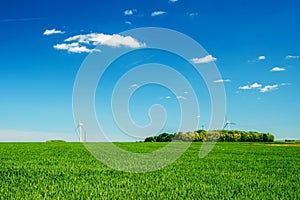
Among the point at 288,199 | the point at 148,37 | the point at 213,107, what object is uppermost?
the point at 148,37

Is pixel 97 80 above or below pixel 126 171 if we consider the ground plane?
above

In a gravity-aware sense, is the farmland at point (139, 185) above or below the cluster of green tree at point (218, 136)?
below

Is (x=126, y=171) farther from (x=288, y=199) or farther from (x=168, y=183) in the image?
Answer: (x=288, y=199)

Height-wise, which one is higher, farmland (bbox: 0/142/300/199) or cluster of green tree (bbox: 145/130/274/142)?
cluster of green tree (bbox: 145/130/274/142)

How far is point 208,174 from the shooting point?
13.5 meters

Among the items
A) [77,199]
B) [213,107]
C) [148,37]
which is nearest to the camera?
[77,199]

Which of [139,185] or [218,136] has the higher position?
[218,136]

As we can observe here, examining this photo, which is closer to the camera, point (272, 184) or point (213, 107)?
point (272, 184)

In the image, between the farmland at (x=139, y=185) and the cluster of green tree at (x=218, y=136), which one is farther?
the cluster of green tree at (x=218, y=136)

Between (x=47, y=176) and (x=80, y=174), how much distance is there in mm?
1165

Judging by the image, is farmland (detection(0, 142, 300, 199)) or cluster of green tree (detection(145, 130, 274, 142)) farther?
cluster of green tree (detection(145, 130, 274, 142))

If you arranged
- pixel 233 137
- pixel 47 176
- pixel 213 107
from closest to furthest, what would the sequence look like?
pixel 47 176 → pixel 213 107 → pixel 233 137

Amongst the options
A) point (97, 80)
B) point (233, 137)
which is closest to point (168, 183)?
point (97, 80)

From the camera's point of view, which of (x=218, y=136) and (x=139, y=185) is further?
(x=218, y=136)
